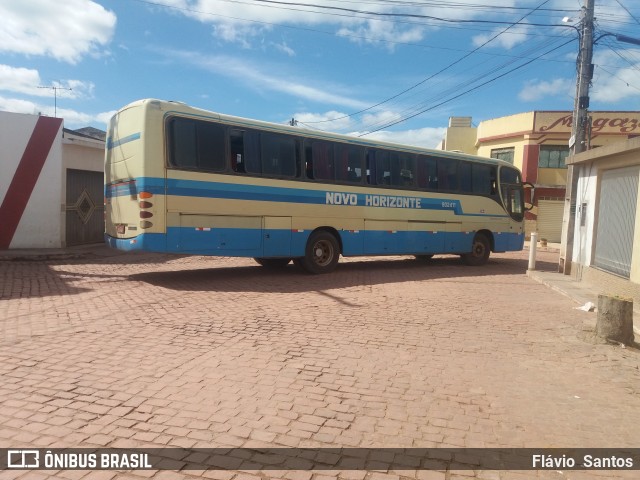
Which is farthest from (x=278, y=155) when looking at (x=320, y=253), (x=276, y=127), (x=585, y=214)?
(x=585, y=214)

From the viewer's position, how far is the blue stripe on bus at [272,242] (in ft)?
28.5

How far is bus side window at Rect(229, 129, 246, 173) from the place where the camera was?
9.35m

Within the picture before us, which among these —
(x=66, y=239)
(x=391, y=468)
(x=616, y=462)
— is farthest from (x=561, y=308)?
(x=66, y=239)

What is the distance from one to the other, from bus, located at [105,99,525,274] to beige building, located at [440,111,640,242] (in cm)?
1423

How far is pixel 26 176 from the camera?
1355 cm

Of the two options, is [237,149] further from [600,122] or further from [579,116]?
[600,122]

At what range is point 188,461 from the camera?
299cm

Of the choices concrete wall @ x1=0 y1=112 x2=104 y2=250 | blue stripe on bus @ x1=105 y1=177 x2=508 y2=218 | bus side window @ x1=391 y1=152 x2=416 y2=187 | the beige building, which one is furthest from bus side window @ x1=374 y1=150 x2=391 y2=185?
the beige building

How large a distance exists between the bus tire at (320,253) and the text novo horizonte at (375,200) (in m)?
0.84

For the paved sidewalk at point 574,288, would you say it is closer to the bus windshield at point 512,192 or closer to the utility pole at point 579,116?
the utility pole at point 579,116

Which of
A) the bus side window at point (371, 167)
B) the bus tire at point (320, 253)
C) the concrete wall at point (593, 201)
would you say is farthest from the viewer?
the bus side window at point (371, 167)

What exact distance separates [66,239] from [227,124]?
8390mm

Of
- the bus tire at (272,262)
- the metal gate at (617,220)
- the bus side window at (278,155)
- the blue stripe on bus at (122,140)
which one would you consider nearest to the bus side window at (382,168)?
the bus side window at (278,155)

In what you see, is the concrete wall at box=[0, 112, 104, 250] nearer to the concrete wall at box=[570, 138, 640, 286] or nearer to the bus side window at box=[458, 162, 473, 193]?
the bus side window at box=[458, 162, 473, 193]
